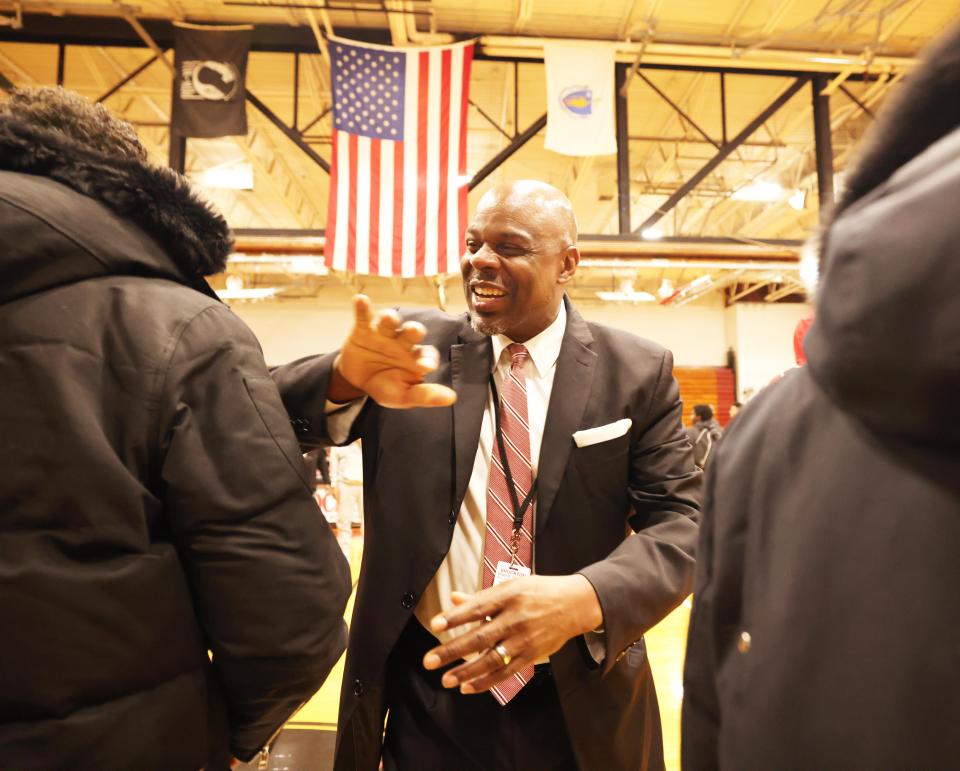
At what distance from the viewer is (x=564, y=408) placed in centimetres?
161

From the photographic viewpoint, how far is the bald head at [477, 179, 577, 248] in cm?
174

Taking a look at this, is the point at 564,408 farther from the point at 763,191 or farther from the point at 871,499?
the point at 763,191

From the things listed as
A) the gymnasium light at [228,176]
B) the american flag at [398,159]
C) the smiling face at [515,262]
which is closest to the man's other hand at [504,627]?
the smiling face at [515,262]

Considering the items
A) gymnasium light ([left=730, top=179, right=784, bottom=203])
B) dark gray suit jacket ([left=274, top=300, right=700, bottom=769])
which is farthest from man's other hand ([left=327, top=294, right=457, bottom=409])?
gymnasium light ([left=730, top=179, right=784, bottom=203])

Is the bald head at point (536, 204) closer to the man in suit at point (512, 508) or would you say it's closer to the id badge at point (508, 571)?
the man in suit at point (512, 508)

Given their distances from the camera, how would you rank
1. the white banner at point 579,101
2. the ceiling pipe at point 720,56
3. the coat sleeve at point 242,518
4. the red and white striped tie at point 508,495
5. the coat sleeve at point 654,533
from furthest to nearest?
the ceiling pipe at point 720,56 → the white banner at point 579,101 → the red and white striped tie at point 508,495 → the coat sleeve at point 654,533 → the coat sleeve at point 242,518

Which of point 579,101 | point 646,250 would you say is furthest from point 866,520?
point 646,250

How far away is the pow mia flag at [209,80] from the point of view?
5902 millimetres

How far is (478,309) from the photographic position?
174cm

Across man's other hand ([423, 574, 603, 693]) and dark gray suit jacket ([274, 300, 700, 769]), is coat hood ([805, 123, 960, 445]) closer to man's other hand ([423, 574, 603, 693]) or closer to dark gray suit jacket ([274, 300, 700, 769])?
man's other hand ([423, 574, 603, 693])

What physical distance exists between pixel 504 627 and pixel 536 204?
3.56 feet

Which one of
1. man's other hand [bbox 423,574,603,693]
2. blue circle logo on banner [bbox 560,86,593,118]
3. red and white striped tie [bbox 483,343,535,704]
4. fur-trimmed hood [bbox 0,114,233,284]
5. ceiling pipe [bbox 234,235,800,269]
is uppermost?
blue circle logo on banner [bbox 560,86,593,118]

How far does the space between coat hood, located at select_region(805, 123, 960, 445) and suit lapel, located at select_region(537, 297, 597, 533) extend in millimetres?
1029

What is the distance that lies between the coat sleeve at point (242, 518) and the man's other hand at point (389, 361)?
23 cm
